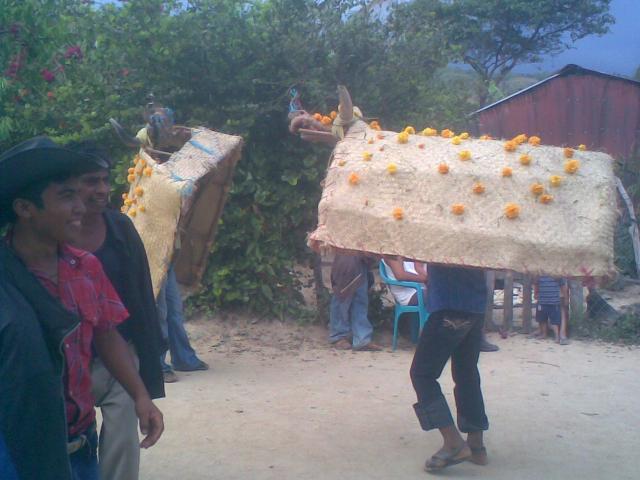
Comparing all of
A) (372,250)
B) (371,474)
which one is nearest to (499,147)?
(372,250)

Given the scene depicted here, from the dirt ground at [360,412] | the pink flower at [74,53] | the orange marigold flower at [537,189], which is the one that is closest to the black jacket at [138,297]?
the dirt ground at [360,412]

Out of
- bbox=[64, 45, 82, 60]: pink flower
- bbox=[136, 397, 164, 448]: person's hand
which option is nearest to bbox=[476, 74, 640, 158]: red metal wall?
bbox=[64, 45, 82, 60]: pink flower

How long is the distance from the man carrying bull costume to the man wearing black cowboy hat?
6.21 ft

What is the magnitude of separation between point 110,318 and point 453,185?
5.91ft

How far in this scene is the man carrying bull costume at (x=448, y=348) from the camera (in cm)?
421

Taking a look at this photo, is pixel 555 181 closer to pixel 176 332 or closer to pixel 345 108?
pixel 345 108

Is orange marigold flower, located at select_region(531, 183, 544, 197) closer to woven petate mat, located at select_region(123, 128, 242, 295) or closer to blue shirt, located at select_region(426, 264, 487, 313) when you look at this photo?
blue shirt, located at select_region(426, 264, 487, 313)

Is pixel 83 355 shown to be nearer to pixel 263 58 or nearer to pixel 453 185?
pixel 453 185

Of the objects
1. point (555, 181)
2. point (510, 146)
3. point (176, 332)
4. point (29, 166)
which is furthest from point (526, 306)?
point (29, 166)

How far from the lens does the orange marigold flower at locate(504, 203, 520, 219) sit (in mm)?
3592

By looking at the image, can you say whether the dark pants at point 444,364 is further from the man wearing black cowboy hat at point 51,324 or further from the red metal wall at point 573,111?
the red metal wall at point 573,111

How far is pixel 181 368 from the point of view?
632cm

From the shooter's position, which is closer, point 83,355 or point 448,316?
point 83,355

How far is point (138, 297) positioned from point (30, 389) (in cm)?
106
